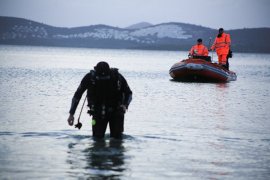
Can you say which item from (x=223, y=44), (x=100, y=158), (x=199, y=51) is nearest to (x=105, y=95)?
(x=100, y=158)

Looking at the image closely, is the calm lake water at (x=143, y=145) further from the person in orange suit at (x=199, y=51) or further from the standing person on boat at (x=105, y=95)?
the person in orange suit at (x=199, y=51)

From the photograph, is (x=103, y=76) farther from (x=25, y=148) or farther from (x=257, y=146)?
(x=257, y=146)

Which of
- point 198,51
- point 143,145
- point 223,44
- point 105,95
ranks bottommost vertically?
point 143,145

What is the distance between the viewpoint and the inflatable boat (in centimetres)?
2825

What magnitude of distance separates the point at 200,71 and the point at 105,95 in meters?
19.4

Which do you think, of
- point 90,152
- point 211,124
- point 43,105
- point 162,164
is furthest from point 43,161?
point 43,105

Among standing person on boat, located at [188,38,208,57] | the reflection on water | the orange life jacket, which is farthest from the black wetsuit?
standing person on boat, located at [188,38,208,57]

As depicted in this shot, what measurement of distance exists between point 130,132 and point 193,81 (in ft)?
63.6

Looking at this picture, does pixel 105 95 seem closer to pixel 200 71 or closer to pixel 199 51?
pixel 200 71

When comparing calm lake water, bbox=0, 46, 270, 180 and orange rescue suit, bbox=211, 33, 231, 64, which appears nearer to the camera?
calm lake water, bbox=0, 46, 270, 180

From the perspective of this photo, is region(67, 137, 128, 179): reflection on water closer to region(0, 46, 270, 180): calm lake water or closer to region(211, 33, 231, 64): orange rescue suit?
region(0, 46, 270, 180): calm lake water

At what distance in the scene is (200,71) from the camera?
28.5 meters

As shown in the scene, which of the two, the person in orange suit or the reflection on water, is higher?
the person in orange suit

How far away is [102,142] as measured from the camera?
995 cm
